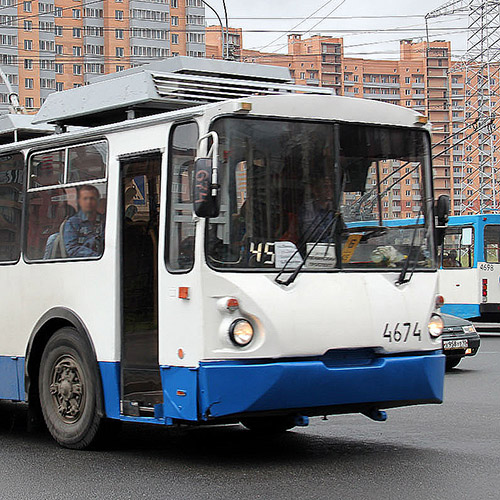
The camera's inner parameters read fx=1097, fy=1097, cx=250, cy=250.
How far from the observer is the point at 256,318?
26.7 ft

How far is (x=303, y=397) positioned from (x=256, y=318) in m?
0.70

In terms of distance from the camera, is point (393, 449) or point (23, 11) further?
point (23, 11)

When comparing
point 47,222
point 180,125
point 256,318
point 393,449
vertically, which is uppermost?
point 180,125

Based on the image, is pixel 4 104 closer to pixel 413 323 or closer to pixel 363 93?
pixel 363 93

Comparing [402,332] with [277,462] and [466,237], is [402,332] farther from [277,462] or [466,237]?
[466,237]

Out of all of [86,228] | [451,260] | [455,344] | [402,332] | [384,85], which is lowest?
[455,344]

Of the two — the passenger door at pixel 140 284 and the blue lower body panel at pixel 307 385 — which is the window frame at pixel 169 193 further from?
the blue lower body panel at pixel 307 385

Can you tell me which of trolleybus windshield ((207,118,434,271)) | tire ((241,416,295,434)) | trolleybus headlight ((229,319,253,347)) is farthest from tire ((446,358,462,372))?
trolleybus headlight ((229,319,253,347))

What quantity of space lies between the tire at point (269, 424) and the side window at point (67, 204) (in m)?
2.04

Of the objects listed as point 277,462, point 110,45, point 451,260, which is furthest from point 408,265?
point 110,45

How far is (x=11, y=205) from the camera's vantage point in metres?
10.8

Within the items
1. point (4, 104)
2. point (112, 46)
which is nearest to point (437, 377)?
point (4, 104)

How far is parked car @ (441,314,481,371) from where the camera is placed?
17.5 meters

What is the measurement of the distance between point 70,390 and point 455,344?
926cm
